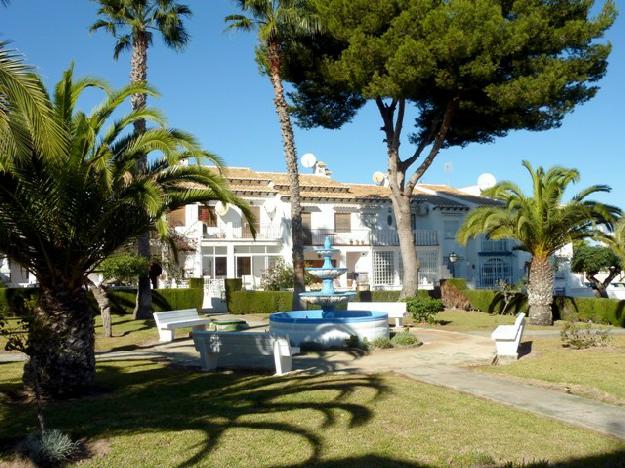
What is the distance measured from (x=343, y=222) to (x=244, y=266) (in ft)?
23.6

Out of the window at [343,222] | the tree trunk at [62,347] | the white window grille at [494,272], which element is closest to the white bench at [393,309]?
the tree trunk at [62,347]

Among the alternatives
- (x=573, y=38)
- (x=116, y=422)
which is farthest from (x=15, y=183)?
(x=573, y=38)

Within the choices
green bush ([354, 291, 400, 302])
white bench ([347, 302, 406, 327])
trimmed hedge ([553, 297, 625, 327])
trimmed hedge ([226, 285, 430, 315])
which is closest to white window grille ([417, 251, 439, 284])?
green bush ([354, 291, 400, 302])

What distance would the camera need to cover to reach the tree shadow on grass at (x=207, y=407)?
22.2 feet

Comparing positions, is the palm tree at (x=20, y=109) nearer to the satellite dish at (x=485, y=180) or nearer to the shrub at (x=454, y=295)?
the shrub at (x=454, y=295)

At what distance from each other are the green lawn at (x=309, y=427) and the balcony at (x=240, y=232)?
89.7 feet

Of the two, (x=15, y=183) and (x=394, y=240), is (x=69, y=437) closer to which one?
(x=15, y=183)

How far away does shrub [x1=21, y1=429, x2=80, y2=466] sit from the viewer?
5676mm

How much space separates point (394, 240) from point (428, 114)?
1487 cm

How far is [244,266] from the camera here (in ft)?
127

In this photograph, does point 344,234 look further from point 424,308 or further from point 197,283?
point 424,308

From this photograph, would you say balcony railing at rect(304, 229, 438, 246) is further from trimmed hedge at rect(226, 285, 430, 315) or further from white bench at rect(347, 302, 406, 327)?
white bench at rect(347, 302, 406, 327)

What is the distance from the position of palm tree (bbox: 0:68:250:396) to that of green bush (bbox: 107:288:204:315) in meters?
16.3

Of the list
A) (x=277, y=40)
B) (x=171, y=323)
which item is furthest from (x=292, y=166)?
(x=171, y=323)
